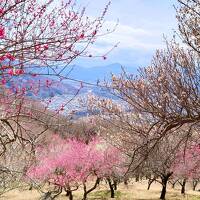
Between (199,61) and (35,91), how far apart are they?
22.1 feet

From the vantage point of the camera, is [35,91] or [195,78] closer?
[35,91]

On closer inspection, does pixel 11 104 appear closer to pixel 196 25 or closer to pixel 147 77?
pixel 196 25

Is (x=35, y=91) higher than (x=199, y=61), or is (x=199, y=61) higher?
(x=199, y=61)

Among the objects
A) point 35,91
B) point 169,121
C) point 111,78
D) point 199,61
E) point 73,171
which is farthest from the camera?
point 73,171

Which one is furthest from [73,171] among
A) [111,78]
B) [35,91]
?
[35,91]

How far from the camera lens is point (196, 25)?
1112 centimetres

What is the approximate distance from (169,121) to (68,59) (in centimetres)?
561

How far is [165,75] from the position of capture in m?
12.4

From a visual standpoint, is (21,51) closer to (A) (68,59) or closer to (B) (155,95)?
(A) (68,59)

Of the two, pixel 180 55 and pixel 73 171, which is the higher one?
pixel 180 55

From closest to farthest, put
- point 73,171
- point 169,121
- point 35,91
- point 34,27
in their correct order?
1. point 34,27
2. point 35,91
3. point 169,121
4. point 73,171

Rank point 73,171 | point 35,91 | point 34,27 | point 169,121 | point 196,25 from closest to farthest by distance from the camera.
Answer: point 34,27 → point 35,91 → point 169,121 → point 196,25 → point 73,171

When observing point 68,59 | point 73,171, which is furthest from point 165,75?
point 73,171

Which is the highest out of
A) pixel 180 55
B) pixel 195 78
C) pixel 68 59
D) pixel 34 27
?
pixel 180 55
